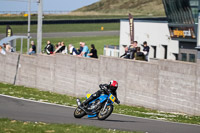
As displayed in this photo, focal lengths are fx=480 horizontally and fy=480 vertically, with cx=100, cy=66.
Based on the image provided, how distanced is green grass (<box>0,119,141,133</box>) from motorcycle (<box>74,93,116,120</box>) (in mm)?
2035

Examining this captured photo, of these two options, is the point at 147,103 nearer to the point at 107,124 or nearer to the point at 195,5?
the point at 107,124

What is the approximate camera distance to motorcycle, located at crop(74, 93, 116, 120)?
582 inches

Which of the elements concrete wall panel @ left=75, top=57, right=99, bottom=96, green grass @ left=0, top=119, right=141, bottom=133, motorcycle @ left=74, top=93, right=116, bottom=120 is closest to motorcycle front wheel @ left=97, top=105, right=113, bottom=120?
motorcycle @ left=74, top=93, right=116, bottom=120

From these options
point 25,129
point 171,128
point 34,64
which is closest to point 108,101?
point 171,128

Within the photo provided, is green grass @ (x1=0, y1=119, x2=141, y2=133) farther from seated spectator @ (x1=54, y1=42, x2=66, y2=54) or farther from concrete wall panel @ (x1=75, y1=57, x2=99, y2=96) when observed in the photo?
seated spectator @ (x1=54, y1=42, x2=66, y2=54)

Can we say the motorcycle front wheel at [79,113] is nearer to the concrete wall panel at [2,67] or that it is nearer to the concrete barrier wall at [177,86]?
the concrete barrier wall at [177,86]

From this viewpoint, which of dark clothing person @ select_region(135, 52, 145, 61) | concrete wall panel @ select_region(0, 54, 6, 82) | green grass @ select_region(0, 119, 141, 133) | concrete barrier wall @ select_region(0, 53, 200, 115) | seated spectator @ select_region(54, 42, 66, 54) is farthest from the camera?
concrete wall panel @ select_region(0, 54, 6, 82)

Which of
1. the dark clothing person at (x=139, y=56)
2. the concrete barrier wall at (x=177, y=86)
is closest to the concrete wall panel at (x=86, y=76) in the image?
the dark clothing person at (x=139, y=56)

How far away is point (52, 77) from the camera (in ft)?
96.7

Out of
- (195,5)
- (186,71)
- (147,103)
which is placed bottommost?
(147,103)

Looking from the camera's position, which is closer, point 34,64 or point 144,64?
point 144,64

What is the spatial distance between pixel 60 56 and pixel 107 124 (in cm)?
1483

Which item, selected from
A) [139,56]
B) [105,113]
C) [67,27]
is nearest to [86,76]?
[139,56]

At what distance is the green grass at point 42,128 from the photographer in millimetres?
11836
